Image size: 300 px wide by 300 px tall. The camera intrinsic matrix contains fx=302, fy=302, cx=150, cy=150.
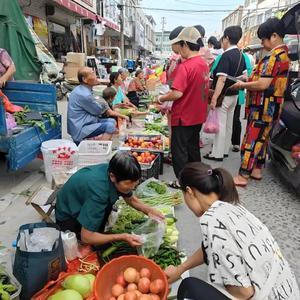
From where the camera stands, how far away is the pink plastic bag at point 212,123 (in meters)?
4.71

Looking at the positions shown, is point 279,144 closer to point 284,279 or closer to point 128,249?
point 128,249

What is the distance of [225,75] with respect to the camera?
4.51 m

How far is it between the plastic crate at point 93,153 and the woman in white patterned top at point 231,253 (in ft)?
8.27

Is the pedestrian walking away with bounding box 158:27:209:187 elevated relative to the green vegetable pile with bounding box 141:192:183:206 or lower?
elevated

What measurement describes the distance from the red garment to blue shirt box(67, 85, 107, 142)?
1441 millimetres

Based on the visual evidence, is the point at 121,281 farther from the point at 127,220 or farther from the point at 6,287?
the point at 127,220

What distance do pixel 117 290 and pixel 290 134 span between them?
3242 millimetres

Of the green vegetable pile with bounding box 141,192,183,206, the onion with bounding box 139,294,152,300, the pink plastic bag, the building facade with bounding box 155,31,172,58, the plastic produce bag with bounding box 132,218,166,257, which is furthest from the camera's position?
the building facade with bounding box 155,31,172,58

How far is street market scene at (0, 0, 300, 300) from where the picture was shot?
153cm

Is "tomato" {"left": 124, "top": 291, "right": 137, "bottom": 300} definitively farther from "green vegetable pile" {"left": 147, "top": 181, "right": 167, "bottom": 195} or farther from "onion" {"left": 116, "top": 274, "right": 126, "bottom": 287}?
"green vegetable pile" {"left": 147, "top": 181, "right": 167, "bottom": 195}

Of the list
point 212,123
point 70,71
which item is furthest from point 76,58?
point 212,123

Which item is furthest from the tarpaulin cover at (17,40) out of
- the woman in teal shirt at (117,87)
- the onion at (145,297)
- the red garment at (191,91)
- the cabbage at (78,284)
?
the onion at (145,297)

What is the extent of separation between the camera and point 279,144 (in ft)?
14.1

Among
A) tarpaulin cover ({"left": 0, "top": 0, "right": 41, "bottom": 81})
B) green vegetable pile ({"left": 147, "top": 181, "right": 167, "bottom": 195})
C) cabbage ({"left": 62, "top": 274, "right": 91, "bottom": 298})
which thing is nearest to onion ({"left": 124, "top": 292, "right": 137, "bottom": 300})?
cabbage ({"left": 62, "top": 274, "right": 91, "bottom": 298})
